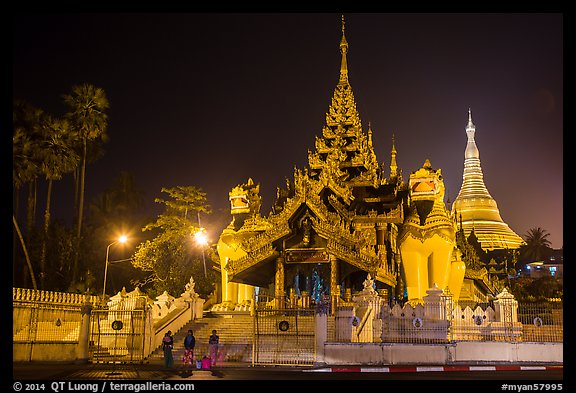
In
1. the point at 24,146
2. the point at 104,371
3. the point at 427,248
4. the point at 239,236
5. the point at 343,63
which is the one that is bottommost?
the point at 104,371

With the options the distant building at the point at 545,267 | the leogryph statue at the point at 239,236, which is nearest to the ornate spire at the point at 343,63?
the leogryph statue at the point at 239,236

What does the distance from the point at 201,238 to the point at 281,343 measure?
23.7m

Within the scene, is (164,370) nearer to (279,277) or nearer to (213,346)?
(213,346)

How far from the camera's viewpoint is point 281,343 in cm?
2212

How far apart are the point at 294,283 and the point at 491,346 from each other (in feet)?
40.0

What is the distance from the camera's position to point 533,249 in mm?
82250

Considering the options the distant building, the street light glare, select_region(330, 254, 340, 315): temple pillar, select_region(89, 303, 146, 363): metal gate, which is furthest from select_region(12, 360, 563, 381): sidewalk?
the distant building

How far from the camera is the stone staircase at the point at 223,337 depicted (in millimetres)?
23125

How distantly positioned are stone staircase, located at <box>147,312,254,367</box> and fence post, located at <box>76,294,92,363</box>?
2077 mm

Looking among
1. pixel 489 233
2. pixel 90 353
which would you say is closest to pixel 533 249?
pixel 489 233

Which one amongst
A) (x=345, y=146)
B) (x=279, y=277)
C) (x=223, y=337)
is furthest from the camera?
(x=345, y=146)

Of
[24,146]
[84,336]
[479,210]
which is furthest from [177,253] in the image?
[479,210]

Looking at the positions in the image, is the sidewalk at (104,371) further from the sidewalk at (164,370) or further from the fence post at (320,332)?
the fence post at (320,332)

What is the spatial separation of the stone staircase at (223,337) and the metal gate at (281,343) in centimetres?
96
